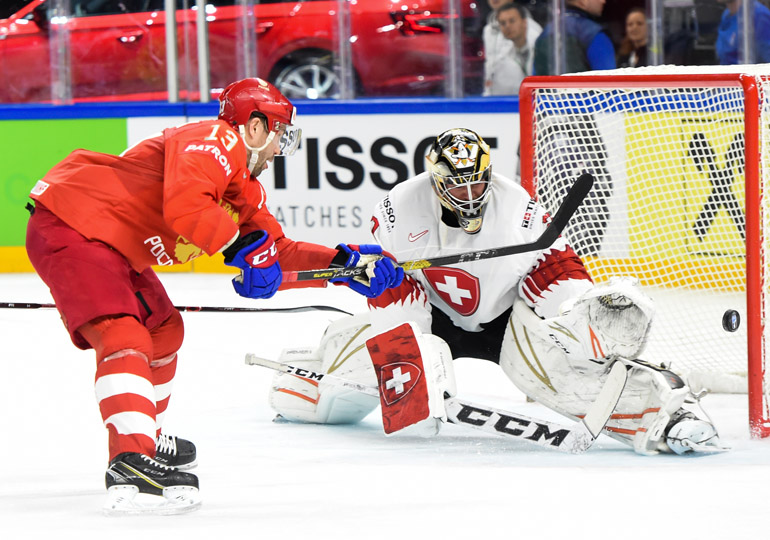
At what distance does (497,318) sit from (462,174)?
1.54ft

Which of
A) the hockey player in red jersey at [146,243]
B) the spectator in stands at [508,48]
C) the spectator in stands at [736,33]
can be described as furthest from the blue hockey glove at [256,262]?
the spectator in stands at [736,33]

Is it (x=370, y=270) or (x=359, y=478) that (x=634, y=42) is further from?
(x=359, y=478)

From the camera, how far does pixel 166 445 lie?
3.11 m

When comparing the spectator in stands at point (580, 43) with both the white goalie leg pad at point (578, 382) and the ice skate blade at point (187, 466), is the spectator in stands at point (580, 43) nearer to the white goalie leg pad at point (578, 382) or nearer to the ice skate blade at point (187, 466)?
the white goalie leg pad at point (578, 382)

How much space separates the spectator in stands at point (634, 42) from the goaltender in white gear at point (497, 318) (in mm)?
3199

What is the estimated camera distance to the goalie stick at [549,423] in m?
3.20

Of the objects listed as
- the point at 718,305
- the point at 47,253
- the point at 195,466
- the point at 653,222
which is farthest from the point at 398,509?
the point at 653,222

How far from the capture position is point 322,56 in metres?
7.08

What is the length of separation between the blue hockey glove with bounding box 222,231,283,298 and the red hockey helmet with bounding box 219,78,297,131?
0.90ft

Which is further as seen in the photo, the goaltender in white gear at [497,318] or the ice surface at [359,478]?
the goaltender in white gear at [497,318]

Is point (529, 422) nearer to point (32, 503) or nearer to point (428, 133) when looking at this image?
point (32, 503)

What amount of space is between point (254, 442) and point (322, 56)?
396 centimetres

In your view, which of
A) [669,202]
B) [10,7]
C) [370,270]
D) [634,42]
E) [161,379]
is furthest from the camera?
[10,7]

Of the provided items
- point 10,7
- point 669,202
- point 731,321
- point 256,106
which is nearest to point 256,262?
point 256,106
